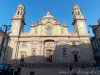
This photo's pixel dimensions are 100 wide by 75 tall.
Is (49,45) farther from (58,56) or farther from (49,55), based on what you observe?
(58,56)

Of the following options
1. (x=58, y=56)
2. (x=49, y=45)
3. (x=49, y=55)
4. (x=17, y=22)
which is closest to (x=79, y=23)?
(x=49, y=45)

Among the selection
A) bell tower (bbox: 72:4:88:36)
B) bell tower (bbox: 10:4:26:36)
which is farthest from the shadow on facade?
bell tower (bbox: 10:4:26:36)

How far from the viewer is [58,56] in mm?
21984

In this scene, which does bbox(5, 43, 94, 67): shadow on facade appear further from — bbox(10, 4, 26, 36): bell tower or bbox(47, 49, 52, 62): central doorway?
bbox(10, 4, 26, 36): bell tower

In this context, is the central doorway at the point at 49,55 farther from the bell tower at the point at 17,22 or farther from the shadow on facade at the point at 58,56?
the bell tower at the point at 17,22

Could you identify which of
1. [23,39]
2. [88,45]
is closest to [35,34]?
[23,39]

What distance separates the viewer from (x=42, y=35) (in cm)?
2389

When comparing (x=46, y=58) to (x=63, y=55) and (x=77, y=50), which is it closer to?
(x=63, y=55)

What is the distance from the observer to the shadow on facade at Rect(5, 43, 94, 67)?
20922mm

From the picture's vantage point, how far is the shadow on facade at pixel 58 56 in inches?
824

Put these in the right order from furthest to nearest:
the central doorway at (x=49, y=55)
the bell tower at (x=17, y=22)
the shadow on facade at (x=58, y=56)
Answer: the bell tower at (x=17, y=22) < the central doorway at (x=49, y=55) < the shadow on facade at (x=58, y=56)

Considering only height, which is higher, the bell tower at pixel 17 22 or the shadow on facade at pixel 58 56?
the bell tower at pixel 17 22

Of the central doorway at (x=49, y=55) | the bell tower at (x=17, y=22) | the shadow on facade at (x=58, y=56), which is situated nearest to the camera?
the shadow on facade at (x=58, y=56)

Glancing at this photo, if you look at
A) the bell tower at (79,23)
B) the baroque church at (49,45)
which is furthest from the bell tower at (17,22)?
the bell tower at (79,23)
